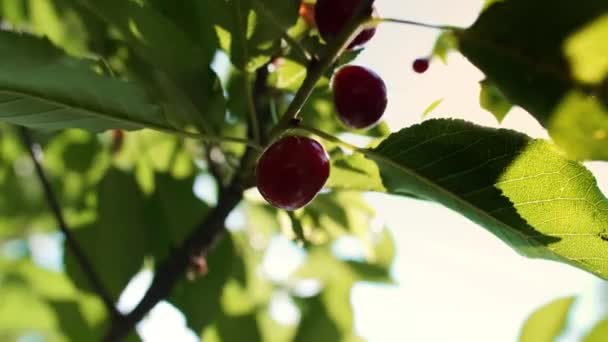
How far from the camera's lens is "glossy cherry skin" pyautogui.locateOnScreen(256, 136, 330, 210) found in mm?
1078

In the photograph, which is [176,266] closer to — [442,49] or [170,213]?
[170,213]

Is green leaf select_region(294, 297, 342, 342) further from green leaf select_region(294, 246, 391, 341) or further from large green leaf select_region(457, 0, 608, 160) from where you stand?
large green leaf select_region(457, 0, 608, 160)

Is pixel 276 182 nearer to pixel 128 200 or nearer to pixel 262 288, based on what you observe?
pixel 128 200

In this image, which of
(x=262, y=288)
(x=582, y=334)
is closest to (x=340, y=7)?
(x=582, y=334)

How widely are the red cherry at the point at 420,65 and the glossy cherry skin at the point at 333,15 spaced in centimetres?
17

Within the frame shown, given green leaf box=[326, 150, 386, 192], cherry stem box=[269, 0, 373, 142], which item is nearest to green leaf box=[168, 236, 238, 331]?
green leaf box=[326, 150, 386, 192]

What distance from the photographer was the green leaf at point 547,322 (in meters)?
1.72

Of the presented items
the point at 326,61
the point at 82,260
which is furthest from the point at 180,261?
the point at 326,61

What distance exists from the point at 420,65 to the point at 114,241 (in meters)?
0.92

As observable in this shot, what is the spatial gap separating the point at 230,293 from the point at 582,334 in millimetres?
843

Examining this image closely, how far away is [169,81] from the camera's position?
1279 mm

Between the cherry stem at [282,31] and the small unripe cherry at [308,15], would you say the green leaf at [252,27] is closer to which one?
the cherry stem at [282,31]

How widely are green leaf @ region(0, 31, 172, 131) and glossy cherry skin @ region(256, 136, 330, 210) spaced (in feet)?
0.53

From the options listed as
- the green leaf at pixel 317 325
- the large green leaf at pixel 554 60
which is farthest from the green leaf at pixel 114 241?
the large green leaf at pixel 554 60
